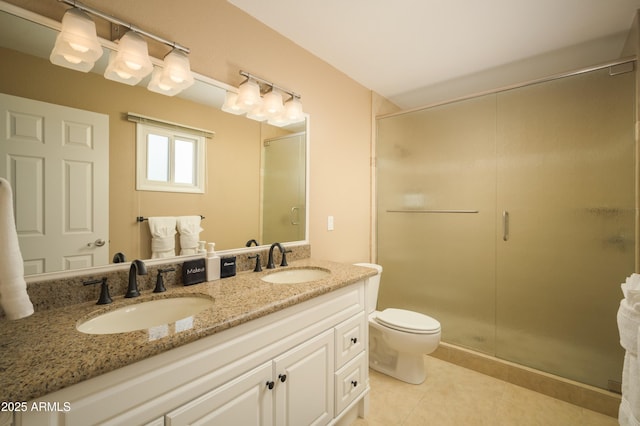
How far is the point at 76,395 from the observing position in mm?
649

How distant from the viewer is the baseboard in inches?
67.0

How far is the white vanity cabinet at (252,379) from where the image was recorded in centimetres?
70

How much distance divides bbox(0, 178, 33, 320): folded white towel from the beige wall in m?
0.77

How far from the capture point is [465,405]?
5.80 feet

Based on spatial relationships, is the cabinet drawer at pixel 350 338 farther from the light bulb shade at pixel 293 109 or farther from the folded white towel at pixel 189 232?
the light bulb shade at pixel 293 109

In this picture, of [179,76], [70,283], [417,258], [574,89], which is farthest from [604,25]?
[70,283]

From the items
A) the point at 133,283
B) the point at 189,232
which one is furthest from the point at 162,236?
the point at 133,283

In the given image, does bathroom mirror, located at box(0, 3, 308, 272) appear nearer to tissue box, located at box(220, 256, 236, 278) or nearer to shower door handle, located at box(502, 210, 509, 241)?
tissue box, located at box(220, 256, 236, 278)

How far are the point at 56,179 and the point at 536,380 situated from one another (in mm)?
2921

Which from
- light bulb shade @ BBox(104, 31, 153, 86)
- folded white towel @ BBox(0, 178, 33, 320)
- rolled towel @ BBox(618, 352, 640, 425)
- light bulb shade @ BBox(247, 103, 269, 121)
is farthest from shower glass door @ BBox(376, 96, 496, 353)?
folded white towel @ BBox(0, 178, 33, 320)

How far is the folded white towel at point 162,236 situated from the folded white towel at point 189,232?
0.11 feet

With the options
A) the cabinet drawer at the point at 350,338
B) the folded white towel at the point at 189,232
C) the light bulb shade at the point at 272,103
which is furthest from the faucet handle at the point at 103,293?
the light bulb shade at the point at 272,103

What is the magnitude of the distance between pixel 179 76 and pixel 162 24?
0.88 ft

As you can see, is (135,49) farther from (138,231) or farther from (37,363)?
(37,363)
